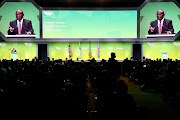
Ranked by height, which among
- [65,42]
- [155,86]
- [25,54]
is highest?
[65,42]

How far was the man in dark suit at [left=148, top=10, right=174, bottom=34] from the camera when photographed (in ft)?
74.7

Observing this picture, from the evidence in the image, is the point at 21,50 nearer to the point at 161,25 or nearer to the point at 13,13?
the point at 13,13

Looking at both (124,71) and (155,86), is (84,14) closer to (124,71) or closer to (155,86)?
(124,71)

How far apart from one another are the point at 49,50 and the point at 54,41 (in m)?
1.39

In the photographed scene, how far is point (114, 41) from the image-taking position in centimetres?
2308

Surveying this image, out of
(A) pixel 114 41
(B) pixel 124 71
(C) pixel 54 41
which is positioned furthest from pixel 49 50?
(B) pixel 124 71

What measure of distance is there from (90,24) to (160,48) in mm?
8827

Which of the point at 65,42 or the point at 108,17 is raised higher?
the point at 108,17

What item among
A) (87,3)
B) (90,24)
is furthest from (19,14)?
(90,24)

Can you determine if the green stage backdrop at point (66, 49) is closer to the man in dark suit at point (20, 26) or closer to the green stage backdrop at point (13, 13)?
the man in dark suit at point (20, 26)

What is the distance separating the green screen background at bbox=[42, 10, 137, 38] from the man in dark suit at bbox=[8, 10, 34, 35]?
6.11 feet

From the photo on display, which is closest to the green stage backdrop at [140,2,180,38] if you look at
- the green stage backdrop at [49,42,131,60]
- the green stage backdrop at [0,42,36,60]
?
the green stage backdrop at [49,42,131,60]

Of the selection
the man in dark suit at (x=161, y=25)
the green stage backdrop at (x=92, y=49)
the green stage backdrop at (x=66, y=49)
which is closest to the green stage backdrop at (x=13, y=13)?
the green stage backdrop at (x=66, y=49)

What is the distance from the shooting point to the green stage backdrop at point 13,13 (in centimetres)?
2275
